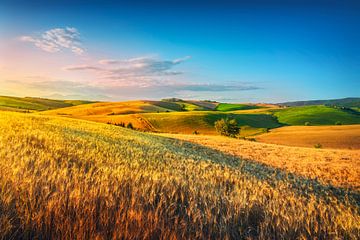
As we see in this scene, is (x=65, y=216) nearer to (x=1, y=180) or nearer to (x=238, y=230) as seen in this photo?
(x=1, y=180)

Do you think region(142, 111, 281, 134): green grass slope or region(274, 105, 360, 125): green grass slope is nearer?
region(142, 111, 281, 134): green grass slope

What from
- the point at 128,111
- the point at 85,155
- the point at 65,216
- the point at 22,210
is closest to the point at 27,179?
the point at 22,210

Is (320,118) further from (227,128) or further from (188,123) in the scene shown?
(227,128)

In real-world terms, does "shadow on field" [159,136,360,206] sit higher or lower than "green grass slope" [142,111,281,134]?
higher

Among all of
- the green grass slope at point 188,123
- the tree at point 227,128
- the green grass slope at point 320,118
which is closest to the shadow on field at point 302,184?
the tree at point 227,128

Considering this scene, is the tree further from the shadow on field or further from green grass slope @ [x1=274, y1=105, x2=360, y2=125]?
green grass slope @ [x1=274, y1=105, x2=360, y2=125]

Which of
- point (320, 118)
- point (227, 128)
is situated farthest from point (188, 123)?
point (320, 118)

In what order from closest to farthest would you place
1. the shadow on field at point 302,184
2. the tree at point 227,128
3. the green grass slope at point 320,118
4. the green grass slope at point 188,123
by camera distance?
1. the shadow on field at point 302,184
2. the tree at point 227,128
3. the green grass slope at point 188,123
4. the green grass slope at point 320,118

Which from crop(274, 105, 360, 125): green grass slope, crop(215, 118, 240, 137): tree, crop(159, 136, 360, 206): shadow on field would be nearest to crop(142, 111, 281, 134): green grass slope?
crop(215, 118, 240, 137): tree

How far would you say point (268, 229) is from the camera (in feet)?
11.4

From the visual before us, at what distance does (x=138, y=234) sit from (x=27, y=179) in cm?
200

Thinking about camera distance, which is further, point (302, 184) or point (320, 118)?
point (320, 118)

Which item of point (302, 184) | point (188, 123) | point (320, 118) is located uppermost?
point (302, 184)

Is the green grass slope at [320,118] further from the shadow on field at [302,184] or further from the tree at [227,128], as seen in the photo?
the shadow on field at [302,184]
